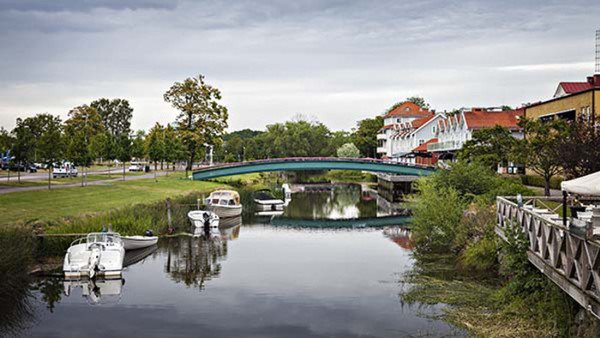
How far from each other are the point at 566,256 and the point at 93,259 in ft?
65.5

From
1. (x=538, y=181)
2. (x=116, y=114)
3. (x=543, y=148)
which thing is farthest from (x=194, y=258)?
(x=116, y=114)

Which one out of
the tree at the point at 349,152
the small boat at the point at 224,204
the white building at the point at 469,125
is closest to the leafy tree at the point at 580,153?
the small boat at the point at 224,204

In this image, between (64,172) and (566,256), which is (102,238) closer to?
(566,256)

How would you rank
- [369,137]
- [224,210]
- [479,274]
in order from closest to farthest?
[479,274] → [224,210] → [369,137]

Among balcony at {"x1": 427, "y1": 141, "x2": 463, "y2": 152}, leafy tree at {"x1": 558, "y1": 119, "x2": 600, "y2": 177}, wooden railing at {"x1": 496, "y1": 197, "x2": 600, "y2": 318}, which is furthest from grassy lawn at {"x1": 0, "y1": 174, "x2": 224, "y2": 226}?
balcony at {"x1": 427, "y1": 141, "x2": 463, "y2": 152}

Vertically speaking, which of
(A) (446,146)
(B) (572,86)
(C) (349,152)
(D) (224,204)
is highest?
(B) (572,86)

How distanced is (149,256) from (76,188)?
21.8 metres

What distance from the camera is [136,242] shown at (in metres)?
33.8

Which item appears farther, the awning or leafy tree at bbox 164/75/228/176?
leafy tree at bbox 164/75/228/176

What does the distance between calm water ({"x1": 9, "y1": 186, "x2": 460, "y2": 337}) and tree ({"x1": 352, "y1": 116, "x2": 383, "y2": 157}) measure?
349ft

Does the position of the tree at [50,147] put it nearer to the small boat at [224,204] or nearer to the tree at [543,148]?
the small boat at [224,204]

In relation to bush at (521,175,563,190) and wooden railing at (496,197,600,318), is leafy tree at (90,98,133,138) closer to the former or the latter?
bush at (521,175,563,190)

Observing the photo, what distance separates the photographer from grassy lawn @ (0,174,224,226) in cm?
3547

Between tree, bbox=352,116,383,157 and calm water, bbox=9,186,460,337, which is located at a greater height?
tree, bbox=352,116,383,157
